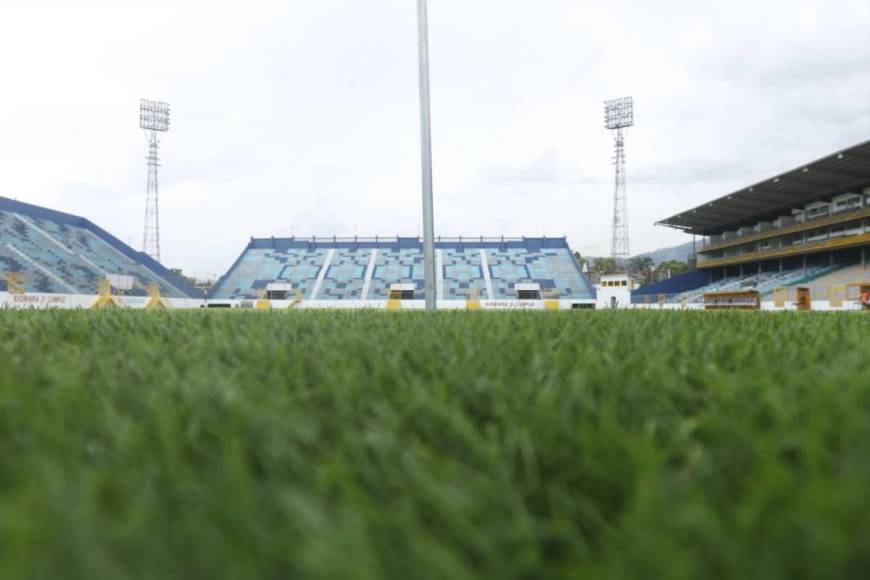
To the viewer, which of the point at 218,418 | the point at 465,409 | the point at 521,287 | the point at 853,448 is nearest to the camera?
the point at 853,448

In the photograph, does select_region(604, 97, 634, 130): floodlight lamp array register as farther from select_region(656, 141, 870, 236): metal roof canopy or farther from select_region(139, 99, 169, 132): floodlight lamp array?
select_region(139, 99, 169, 132): floodlight lamp array

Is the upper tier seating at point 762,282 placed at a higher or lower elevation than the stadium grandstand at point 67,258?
lower

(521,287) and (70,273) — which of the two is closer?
(70,273)

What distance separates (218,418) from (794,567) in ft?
2.10

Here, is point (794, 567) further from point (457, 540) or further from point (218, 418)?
point (218, 418)

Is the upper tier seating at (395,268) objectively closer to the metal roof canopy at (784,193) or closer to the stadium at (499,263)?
the stadium at (499,263)

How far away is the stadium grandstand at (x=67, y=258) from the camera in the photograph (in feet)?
76.0

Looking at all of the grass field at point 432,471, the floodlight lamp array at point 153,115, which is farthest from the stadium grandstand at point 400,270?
the grass field at point 432,471

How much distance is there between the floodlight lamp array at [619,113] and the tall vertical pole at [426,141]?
39.3 m

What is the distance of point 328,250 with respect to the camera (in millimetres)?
38406

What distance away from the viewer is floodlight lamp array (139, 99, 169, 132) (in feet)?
120

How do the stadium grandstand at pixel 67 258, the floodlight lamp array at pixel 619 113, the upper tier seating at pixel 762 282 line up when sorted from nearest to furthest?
1. the stadium grandstand at pixel 67 258
2. the upper tier seating at pixel 762 282
3. the floodlight lamp array at pixel 619 113

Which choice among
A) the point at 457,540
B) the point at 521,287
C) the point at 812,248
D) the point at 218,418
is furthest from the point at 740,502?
the point at 812,248

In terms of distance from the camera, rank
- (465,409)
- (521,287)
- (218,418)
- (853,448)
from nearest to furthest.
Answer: (853,448)
(218,418)
(465,409)
(521,287)
